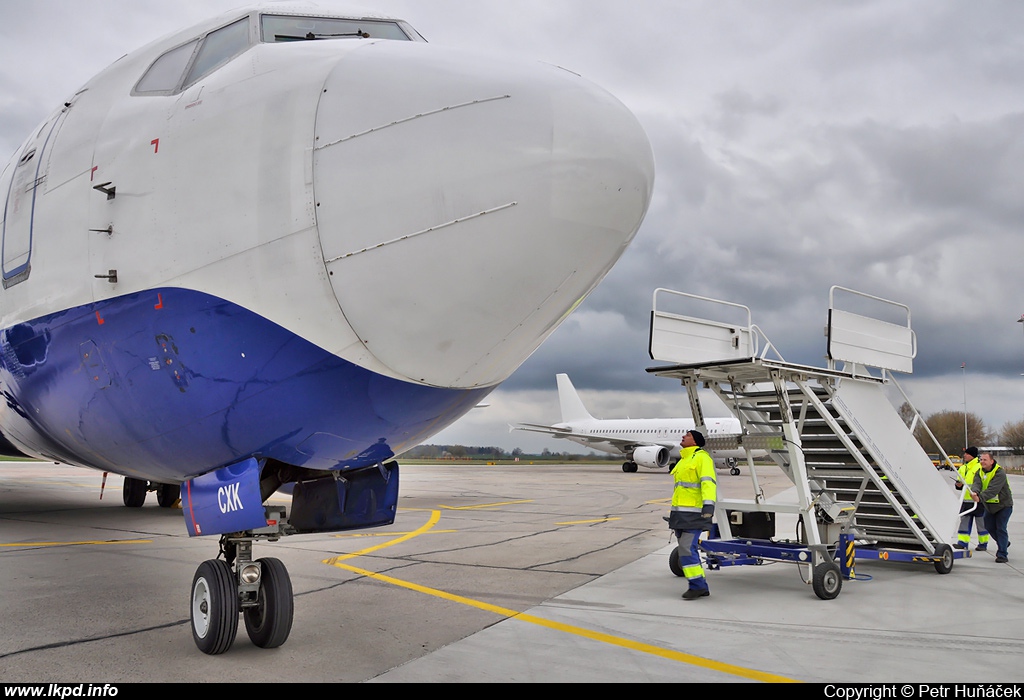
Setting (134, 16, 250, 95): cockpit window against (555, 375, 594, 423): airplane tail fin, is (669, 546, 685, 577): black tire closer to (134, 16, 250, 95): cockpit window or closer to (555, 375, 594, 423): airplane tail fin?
(134, 16, 250, 95): cockpit window

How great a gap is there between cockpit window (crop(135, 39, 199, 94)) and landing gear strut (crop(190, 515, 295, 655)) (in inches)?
112

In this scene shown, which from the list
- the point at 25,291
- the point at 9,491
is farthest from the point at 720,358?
the point at 9,491

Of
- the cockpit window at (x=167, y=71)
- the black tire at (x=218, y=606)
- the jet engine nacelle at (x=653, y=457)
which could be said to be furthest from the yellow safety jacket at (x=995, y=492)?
the jet engine nacelle at (x=653, y=457)

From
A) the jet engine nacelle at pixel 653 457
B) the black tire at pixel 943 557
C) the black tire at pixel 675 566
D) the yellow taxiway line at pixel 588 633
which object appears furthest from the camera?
the jet engine nacelle at pixel 653 457

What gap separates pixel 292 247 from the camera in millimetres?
3799

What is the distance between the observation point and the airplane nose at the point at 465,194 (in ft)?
11.7

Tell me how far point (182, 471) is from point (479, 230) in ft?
8.63

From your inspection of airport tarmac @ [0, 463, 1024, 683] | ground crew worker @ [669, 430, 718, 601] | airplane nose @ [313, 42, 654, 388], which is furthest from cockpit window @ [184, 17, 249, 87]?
ground crew worker @ [669, 430, 718, 601]

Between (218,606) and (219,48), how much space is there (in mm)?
3481

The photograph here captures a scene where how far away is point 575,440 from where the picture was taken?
46656 mm

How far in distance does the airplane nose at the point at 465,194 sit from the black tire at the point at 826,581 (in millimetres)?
5385

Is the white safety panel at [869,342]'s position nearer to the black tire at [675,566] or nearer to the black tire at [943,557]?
the black tire at [943,557]

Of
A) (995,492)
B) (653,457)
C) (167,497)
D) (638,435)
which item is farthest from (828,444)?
(638,435)

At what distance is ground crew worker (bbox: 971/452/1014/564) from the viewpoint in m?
10.6
